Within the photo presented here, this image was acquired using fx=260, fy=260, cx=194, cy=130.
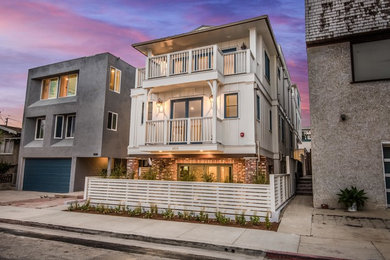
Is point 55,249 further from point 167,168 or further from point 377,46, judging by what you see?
point 377,46

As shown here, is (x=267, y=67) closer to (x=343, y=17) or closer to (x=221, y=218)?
(x=343, y=17)

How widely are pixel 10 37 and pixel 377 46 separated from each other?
21.6 metres

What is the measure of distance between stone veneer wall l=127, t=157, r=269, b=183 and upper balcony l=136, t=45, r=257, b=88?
3.88 m

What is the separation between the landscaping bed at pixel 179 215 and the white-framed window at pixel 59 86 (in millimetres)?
10958

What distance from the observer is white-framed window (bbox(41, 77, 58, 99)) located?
797 inches

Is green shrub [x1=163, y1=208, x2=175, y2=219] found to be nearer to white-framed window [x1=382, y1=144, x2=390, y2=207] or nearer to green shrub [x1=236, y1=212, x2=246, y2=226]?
green shrub [x1=236, y1=212, x2=246, y2=226]

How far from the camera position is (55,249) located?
6051mm

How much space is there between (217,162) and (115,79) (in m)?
10.6

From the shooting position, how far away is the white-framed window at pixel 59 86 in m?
19.5

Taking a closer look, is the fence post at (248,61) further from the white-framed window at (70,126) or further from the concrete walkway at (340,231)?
the white-framed window at (70,126)

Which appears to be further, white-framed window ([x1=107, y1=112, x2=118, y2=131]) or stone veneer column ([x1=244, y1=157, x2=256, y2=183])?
white-framed window ([x1=107, y1=112, x2=118, y2=131])

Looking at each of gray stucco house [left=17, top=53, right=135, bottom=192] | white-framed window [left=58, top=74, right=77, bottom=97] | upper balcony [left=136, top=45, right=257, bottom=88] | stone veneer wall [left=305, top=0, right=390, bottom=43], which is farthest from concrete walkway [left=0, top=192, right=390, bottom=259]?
white-framed window [left=58, top=74, right=77, bottom=97]

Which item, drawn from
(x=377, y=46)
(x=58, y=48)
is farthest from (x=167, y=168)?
(x=58, y=48)

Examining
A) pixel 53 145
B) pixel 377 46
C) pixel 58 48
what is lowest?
pixel 53 145
